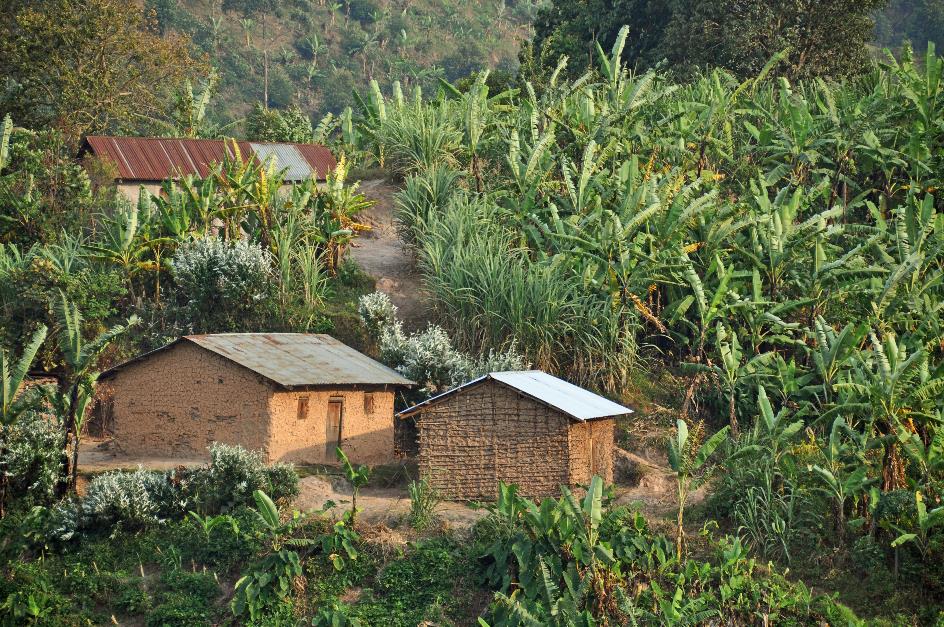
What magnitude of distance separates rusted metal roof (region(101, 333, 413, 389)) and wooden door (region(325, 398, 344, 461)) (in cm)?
44

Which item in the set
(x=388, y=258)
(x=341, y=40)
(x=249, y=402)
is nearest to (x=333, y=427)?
(x=249, y=402)

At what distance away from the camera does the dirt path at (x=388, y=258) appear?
25.8 meters

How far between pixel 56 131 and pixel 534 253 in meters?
12.9

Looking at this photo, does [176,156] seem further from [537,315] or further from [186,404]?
[537,315]

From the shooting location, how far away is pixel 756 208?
24.9 meters

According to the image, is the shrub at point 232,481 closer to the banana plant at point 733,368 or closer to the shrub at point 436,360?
the shrub at point 436,360

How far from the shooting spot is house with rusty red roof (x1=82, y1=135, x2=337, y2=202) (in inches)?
1190

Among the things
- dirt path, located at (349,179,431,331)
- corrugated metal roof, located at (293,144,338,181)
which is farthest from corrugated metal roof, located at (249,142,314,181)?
dirt path, located at (349,179,431,331)

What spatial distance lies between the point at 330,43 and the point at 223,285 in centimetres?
6296

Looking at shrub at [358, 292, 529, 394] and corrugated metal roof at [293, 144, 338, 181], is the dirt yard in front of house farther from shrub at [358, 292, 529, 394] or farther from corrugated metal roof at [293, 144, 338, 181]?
corrugated metal roof at [293, 144, 338, 181]

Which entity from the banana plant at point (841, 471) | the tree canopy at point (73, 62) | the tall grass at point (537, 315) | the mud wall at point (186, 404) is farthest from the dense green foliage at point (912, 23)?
the mud wall at point (186, 404)

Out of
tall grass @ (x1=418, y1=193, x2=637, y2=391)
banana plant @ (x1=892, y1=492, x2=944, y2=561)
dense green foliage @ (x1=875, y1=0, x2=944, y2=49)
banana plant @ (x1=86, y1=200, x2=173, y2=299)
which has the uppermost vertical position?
dense green foliage @ (x1=875, y1=0, x2=944, y2=49)

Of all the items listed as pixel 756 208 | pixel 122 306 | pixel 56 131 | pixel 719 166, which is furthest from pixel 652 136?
pixel 56 131

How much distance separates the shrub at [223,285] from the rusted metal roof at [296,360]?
1.87 meters
